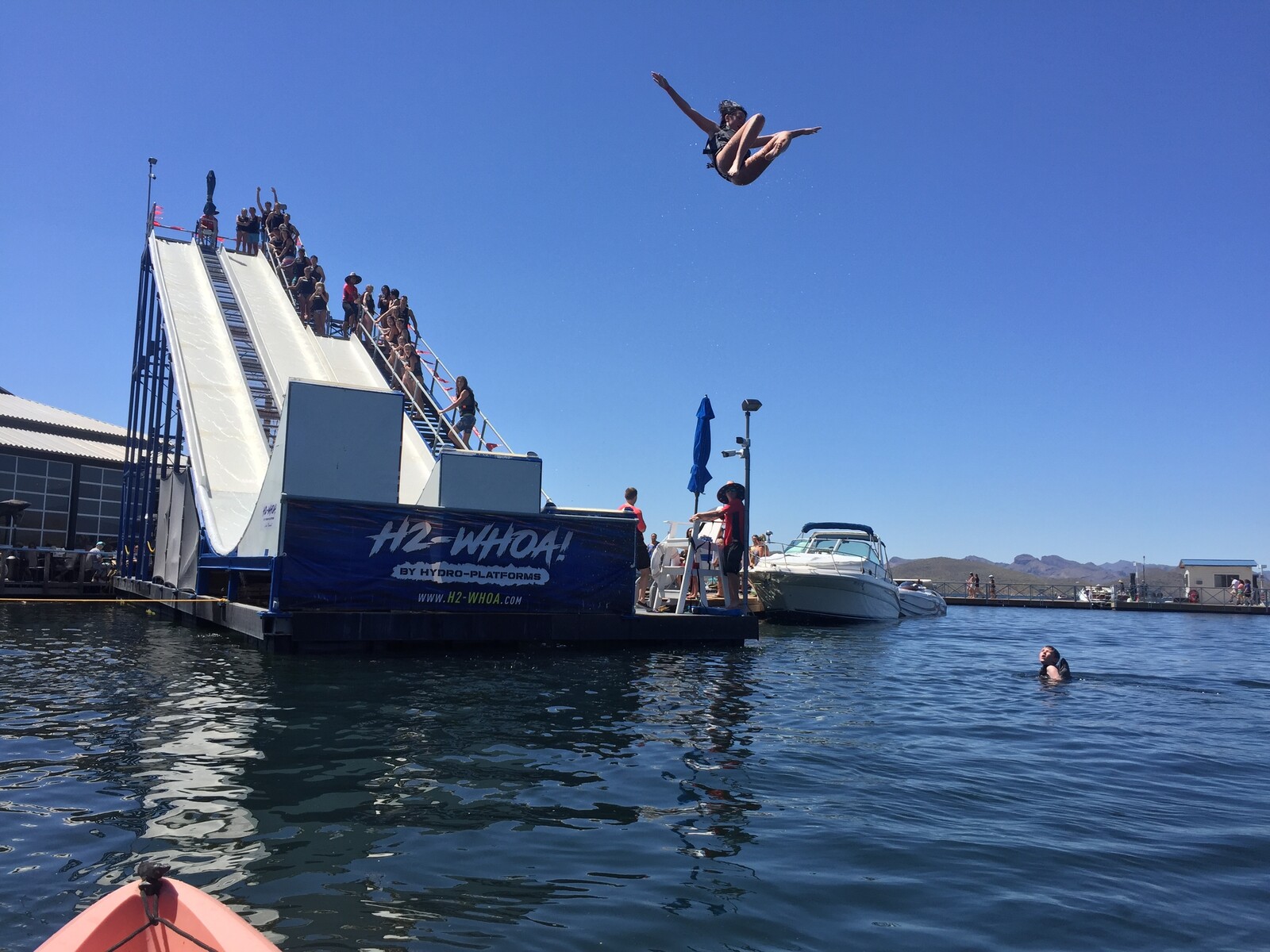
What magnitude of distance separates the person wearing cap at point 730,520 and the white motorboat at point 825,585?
325 inches

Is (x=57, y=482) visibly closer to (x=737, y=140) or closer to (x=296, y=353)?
(x=296, y=353)

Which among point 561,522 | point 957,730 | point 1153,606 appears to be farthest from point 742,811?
point 1153,606

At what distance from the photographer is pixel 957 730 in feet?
31.6

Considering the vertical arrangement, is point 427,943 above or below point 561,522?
below

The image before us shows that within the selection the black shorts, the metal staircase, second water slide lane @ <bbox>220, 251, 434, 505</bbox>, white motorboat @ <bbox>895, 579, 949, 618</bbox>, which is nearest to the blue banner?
the black shorts

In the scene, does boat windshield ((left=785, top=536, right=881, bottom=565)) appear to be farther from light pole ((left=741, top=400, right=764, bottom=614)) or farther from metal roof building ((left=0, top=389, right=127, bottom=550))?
metal roof building ((left=0, top=389, right=127, bottom=550))

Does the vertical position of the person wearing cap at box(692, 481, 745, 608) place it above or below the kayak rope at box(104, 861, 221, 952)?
above

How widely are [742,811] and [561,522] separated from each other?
9.55 m

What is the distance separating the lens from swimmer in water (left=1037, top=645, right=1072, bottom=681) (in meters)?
14.4

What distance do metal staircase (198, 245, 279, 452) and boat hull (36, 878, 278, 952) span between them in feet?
50.6

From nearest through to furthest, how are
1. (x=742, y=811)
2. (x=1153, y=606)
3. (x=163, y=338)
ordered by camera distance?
(x=742, y=811) < (x=163, y=338) < (x=1153, y=606)

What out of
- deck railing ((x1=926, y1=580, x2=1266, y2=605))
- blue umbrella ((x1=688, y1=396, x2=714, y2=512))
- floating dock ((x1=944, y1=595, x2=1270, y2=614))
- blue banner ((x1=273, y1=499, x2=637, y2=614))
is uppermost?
blue umbrella ((x1=688, y1=396, x2=714, y2=512))

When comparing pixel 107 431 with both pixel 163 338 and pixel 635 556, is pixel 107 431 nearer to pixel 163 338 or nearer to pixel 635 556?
pixel 163 338

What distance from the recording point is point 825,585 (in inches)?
998
